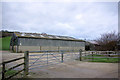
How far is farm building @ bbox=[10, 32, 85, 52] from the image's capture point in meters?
24.8

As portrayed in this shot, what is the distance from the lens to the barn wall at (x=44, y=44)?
25.2 metres

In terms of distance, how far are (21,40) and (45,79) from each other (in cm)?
2129

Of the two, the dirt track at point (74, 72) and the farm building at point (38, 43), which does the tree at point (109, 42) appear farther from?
the farm building at point (38, 43)

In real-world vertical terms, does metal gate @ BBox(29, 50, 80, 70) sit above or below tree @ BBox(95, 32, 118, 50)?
below

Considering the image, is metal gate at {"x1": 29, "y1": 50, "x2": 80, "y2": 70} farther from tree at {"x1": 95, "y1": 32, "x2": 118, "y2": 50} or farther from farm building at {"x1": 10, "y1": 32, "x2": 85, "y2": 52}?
farm building at {"x1": 10, "y1": 32, "x2": 85, "y2": 52}

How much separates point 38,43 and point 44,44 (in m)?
1.65

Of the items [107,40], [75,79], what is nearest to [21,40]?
[107,40]

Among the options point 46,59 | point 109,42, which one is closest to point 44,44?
point 109,42

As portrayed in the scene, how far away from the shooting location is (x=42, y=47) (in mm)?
27734

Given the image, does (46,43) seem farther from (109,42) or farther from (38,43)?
(109,42)

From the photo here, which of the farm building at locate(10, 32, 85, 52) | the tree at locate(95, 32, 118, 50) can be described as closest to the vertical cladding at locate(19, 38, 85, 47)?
the farm building at locate(10, 32, 85, 52)

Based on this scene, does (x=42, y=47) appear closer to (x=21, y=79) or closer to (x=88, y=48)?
(x=88, y=48)

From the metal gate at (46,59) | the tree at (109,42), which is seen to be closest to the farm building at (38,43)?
the metal gate at (46,59)

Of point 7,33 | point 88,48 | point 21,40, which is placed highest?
point 7,33
